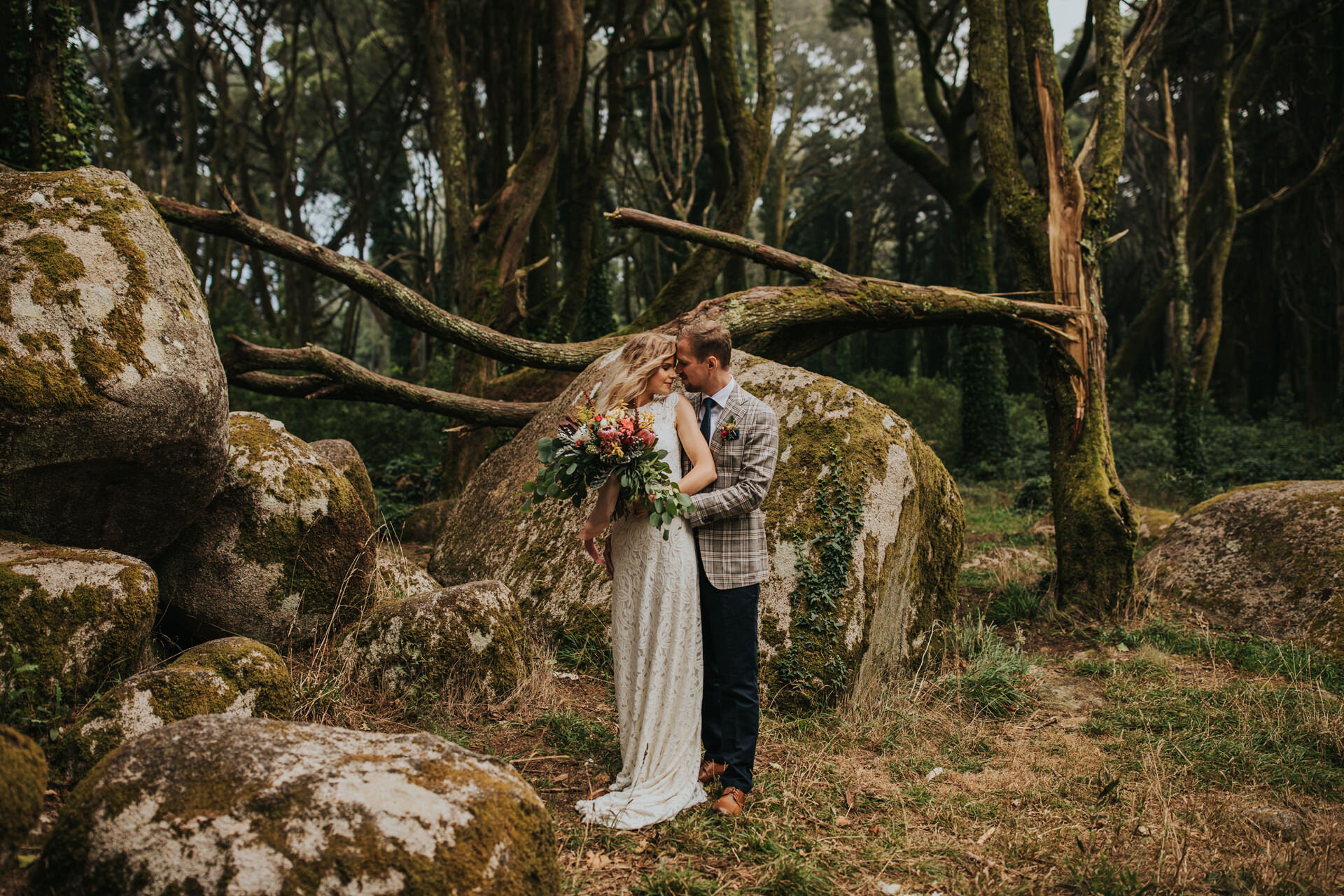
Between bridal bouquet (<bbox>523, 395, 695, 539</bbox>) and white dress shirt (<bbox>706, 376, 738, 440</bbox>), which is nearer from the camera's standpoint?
bridal bouquet (<bbox>523, 395, 695, 539</bbox>)

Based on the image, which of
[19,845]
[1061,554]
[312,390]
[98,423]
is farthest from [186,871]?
[1061,554]

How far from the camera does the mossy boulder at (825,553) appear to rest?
507cm

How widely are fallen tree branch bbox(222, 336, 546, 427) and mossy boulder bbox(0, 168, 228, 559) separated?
3.00 metres

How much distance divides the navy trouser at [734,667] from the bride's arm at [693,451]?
0.41 metres

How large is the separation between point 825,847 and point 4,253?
4.30 metres

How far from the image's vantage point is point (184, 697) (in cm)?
344

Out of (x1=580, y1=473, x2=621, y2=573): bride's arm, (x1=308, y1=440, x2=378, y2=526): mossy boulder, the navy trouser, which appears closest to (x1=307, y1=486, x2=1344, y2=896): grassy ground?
the navy trouser

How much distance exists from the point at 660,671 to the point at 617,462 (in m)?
0.94

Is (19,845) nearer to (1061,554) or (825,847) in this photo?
(825,847)

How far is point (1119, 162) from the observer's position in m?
7.57

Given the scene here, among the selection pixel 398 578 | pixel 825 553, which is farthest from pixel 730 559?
pixel 398 578

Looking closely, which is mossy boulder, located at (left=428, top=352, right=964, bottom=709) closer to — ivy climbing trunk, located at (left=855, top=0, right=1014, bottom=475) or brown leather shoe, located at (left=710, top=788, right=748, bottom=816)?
brown leather shoe, located at (left=710, top=788, right=748, bottom=816)

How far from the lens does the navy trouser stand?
12.6 ft

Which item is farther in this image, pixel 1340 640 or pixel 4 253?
pixel 1340 640
